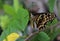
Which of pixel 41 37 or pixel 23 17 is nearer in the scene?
pixel 41 37

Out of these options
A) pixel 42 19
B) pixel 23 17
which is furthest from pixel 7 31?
pixel 42 19

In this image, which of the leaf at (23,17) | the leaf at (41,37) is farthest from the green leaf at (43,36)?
the leaf at (23,17)

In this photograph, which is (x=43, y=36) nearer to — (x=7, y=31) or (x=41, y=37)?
(x=41, y=37)

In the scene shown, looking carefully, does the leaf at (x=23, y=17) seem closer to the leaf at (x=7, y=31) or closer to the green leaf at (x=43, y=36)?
the leaf at (x=7, y=31)

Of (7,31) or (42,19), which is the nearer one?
(42,19)

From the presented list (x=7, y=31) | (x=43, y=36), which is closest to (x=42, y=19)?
(x=43, y=36)

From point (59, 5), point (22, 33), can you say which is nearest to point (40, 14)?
point (22, 33)

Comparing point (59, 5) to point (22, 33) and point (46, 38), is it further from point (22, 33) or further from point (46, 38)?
point (46, 38)

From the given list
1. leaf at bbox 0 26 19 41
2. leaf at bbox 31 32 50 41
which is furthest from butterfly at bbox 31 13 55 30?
leaf at bbox 0 26 19 41

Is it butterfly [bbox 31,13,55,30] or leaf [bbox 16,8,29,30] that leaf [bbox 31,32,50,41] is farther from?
leaf [bbox 16,8,29,30]

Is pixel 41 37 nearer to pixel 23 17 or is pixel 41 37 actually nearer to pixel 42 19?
pixel 42 19

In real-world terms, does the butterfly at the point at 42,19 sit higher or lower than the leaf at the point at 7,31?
higher
